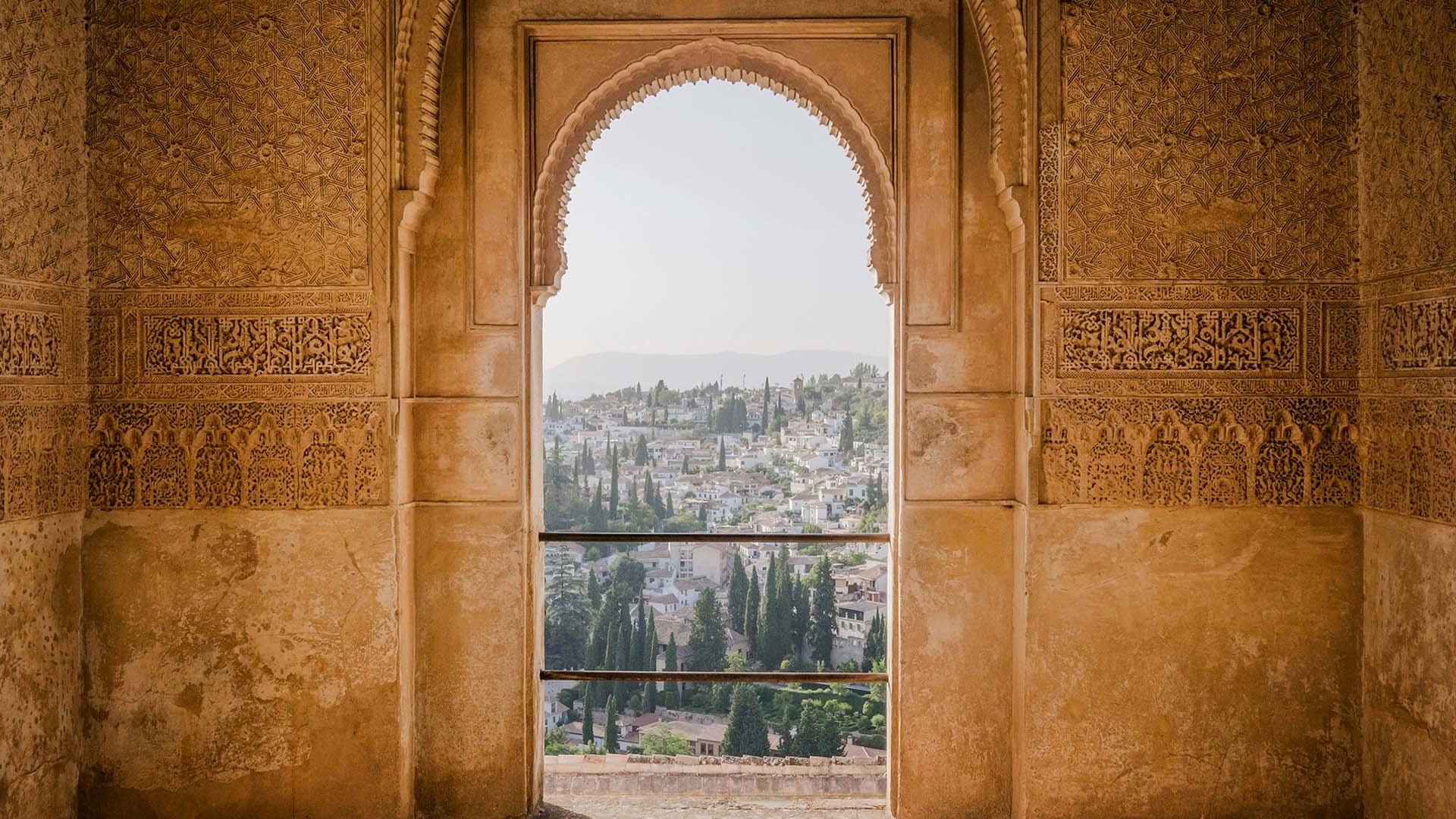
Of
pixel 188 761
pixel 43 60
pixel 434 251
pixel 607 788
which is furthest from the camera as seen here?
pixel 607 788

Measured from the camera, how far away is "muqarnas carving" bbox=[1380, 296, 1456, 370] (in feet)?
9.12

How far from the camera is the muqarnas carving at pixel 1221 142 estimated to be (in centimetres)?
323

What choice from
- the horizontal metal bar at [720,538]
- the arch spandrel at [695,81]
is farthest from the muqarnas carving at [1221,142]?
the horizontal metal bar at [720,538]

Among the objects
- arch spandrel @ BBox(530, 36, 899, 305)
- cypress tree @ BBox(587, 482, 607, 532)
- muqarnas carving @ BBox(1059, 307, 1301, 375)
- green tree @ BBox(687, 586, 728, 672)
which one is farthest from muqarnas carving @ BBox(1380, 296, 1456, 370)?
cypress tree @ BBox(587, 482, 607, 532)

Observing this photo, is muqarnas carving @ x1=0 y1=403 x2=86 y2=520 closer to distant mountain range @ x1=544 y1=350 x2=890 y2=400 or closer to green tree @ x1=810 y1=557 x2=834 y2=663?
distant mountain range @ x1=544 y1=350 x2=890 y2=400

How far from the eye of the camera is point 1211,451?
3.25m

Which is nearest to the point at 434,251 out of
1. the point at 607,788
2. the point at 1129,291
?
the point at 607,788

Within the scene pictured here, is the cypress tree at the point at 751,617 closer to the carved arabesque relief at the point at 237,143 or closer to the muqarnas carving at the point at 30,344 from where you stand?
the carved arabesque relief at the point at 237,143

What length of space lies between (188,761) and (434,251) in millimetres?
2166

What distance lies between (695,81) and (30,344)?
8.67ft

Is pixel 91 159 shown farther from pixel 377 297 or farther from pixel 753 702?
pixel 753 702

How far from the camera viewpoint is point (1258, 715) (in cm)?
325

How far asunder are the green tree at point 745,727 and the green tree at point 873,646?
1.71 feet

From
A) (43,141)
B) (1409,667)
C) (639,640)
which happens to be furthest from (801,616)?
(43,141)
